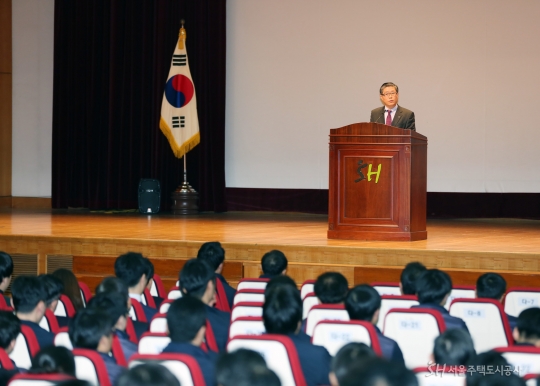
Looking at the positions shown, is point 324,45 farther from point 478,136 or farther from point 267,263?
point 267,263

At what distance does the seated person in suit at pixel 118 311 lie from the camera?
115 inches

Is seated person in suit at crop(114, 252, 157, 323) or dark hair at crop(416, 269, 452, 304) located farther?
seated person in suit at crop(114, 252, 157, 323)

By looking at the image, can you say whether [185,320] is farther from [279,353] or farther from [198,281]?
[198,281]

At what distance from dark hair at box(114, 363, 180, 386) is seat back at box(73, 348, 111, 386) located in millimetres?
660

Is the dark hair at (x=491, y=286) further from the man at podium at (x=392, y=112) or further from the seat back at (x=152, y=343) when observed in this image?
the man at podium at (x=392, y=112)

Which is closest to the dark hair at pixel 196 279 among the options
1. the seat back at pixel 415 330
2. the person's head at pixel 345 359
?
the seat back at pixel 415 330

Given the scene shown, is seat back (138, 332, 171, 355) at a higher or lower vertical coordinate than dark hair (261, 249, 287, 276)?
lower

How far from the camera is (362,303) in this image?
3100 mm

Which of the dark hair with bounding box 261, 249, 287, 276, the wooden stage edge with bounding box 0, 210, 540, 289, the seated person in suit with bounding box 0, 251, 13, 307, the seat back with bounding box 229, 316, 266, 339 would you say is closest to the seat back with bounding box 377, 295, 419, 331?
the seat back with bounding box 229, 316, 266, 339

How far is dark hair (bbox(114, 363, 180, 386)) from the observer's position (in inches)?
67.3

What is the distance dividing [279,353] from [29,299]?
1269 millimetres

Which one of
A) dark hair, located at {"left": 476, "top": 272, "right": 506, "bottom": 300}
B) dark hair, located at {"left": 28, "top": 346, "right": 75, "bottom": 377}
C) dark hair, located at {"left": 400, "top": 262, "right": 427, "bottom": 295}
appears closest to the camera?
dark hair, located at {"left": 28, "top": 346, "right": 75, "bottom": 377}

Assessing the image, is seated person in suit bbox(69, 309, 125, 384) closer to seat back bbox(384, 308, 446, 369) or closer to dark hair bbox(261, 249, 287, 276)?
seat back bbox(384, 308, 446, 369)

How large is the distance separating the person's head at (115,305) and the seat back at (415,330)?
3.26 ft
